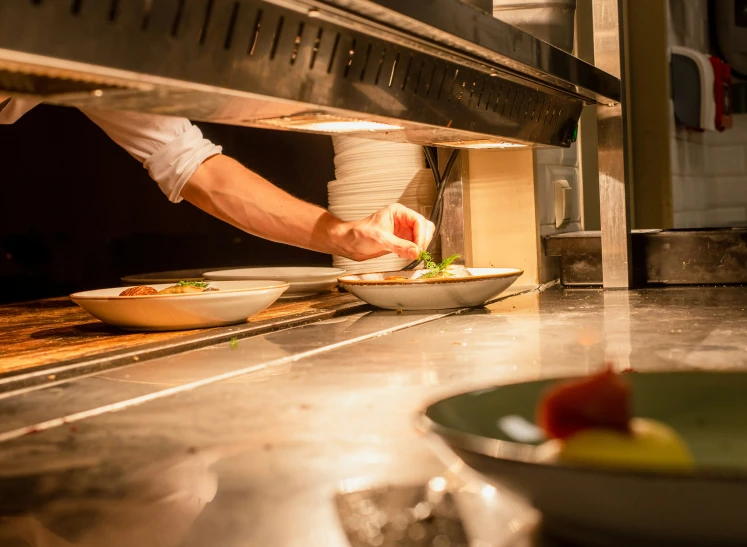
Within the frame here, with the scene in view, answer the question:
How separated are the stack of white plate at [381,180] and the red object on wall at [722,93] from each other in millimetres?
2276

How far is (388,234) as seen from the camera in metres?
2.02

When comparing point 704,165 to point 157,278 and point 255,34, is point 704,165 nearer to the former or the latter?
point 157,278

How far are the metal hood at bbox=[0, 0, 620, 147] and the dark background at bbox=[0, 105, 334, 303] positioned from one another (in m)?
2.26

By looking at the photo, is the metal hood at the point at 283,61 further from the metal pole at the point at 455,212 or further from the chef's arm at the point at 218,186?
the metal pole at the point at 455,212

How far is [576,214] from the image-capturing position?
10.4 feet

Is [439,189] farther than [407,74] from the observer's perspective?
Yes

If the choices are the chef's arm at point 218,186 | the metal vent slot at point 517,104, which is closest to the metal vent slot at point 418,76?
the metal vent slot at point 517,104

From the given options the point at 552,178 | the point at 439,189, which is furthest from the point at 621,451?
the point at 552,178

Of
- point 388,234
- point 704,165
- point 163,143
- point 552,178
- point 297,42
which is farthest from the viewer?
point 704,165

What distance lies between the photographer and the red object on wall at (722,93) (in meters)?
4.23

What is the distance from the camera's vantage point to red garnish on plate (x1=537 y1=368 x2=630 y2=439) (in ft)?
1.56

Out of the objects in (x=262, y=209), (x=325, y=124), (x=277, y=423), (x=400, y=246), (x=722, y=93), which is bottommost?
(x=277, y=423)

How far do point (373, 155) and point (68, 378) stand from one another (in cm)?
155

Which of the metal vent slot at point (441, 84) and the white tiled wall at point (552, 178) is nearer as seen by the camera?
the metal vent slot at point (441, 84)
